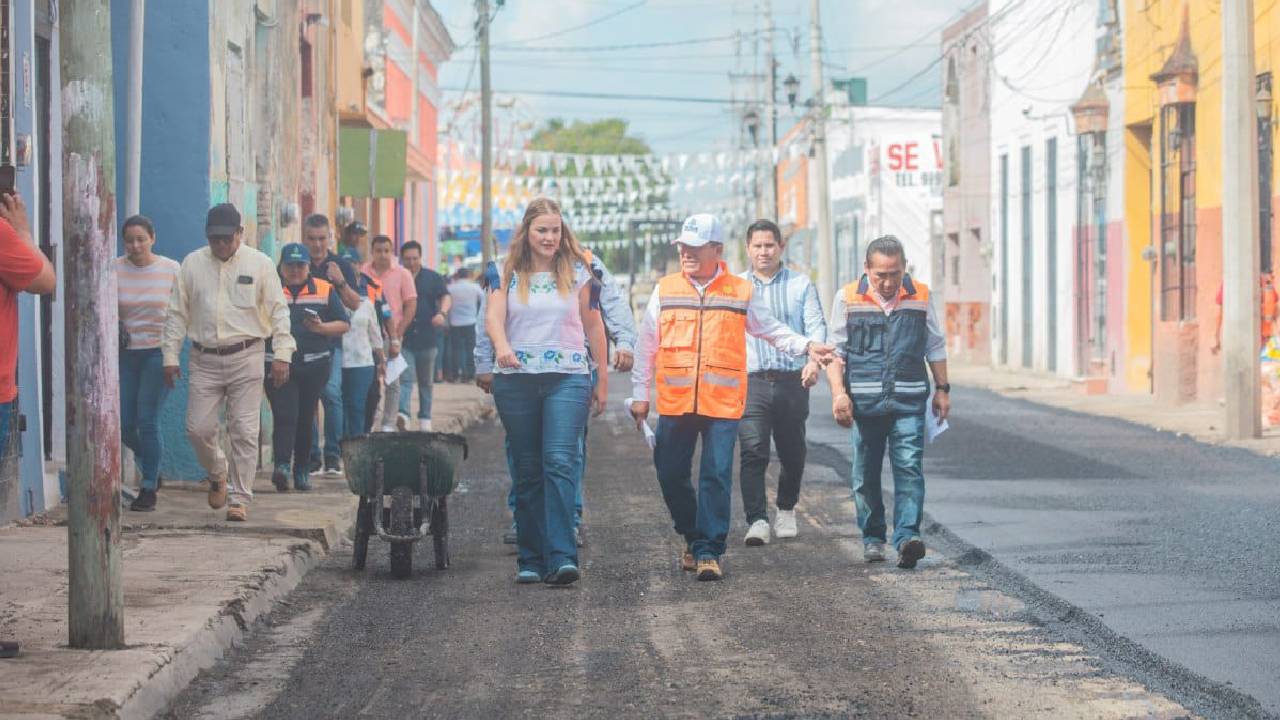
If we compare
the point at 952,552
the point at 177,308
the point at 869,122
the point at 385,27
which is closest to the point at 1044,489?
the point at 952,552

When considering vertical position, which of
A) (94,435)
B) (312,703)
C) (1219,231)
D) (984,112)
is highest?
(984,112)

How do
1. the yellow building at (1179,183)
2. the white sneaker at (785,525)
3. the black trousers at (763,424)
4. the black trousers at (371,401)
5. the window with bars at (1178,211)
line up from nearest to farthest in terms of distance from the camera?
the black trousers at (763,424) < the white sneaker at (785,525) < the black trousers at (371,401) < the yellow building at (1179,183) < the window with bars at (1178,211)

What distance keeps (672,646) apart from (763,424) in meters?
3.46

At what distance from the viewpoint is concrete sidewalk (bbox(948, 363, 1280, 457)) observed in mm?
18547

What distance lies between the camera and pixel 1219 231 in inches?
941

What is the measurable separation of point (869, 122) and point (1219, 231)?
45574 mm

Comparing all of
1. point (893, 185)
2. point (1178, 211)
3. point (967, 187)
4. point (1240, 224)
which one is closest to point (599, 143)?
point (893, 185)

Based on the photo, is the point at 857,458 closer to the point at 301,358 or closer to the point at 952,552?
the point at 952,552

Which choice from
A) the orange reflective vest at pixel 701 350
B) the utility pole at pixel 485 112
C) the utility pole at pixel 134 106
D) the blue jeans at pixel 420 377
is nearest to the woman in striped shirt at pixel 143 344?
the utility pole at pixel 134 106

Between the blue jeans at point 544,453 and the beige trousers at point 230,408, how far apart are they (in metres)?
2.41

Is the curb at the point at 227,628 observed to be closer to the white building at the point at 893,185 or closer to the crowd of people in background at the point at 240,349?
the crowd of people in background at the point at 240,349

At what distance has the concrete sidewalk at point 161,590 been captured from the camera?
637cm

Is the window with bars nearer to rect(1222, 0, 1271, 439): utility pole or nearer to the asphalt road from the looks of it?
rect(1222, 0, 1271, 439): utility pole

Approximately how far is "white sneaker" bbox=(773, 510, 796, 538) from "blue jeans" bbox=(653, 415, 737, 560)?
1313mm
